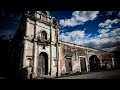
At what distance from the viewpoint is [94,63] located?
22500 mm

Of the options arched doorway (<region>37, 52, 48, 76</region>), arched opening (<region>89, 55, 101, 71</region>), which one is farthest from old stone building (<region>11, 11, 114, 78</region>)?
arched opening (<region>89, 55, 101, 71</region>)

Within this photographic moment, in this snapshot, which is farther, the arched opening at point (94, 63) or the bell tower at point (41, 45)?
the arched opening at point (94, 63)

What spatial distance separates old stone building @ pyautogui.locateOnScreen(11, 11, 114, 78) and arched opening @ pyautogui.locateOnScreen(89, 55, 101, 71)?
10.0 ft

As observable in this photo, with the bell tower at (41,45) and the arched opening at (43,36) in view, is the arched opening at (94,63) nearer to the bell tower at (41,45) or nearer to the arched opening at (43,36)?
the bell tower at (41,45)

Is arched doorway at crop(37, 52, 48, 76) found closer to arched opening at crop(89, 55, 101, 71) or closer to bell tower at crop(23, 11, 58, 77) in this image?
bell tower at crop(23, 11, 58, 77)

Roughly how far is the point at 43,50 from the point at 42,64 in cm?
173

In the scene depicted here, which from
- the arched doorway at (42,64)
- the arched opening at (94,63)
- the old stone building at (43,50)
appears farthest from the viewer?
the arched opening at (94,63)

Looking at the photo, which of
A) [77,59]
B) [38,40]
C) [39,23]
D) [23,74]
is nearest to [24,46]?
[38,40]

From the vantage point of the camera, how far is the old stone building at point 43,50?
42.8 feet

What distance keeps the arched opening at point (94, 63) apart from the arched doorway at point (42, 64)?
34.8 ft

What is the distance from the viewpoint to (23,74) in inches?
472

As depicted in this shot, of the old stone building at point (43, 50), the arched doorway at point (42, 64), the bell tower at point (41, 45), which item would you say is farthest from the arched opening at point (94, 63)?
the arched doorway at point (42, 64)
